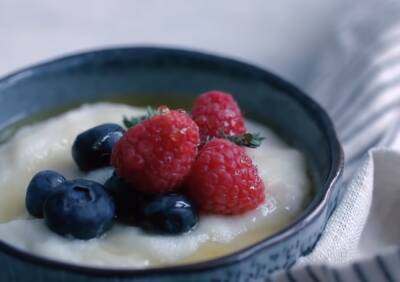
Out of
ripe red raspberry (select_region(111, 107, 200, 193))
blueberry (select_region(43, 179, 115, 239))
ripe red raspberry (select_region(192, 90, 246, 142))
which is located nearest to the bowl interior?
ripe red raspberry (select_region(192, 90, 246, 142))

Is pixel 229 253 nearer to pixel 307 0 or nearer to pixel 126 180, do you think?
pixel 126 180

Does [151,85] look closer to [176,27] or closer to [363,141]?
[363,141]

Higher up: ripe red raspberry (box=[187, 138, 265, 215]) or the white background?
ripe red raspberry (box=[187, 138, 265, 215])

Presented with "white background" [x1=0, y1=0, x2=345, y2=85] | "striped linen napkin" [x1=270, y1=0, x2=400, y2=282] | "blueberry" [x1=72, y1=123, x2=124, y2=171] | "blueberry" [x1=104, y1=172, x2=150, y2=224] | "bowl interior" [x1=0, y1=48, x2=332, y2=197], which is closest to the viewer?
"striped linen napkin" [x1=270, y1=0, x2=400, y2=282]

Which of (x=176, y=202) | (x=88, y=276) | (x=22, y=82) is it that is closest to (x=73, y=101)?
(x=22, y=82)

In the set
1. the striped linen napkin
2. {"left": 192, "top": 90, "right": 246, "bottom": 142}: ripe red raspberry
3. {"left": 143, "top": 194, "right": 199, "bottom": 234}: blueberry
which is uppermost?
{"left": 192, "top": 90, "right": 246, "bottom": 142}: ripe red raspberry

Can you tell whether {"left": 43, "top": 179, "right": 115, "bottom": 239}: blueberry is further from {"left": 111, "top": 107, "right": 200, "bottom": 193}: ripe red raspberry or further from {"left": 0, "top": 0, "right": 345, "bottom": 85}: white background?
{"left": 0, "top": 0, "right": 345, "bottom": 85}: white background
